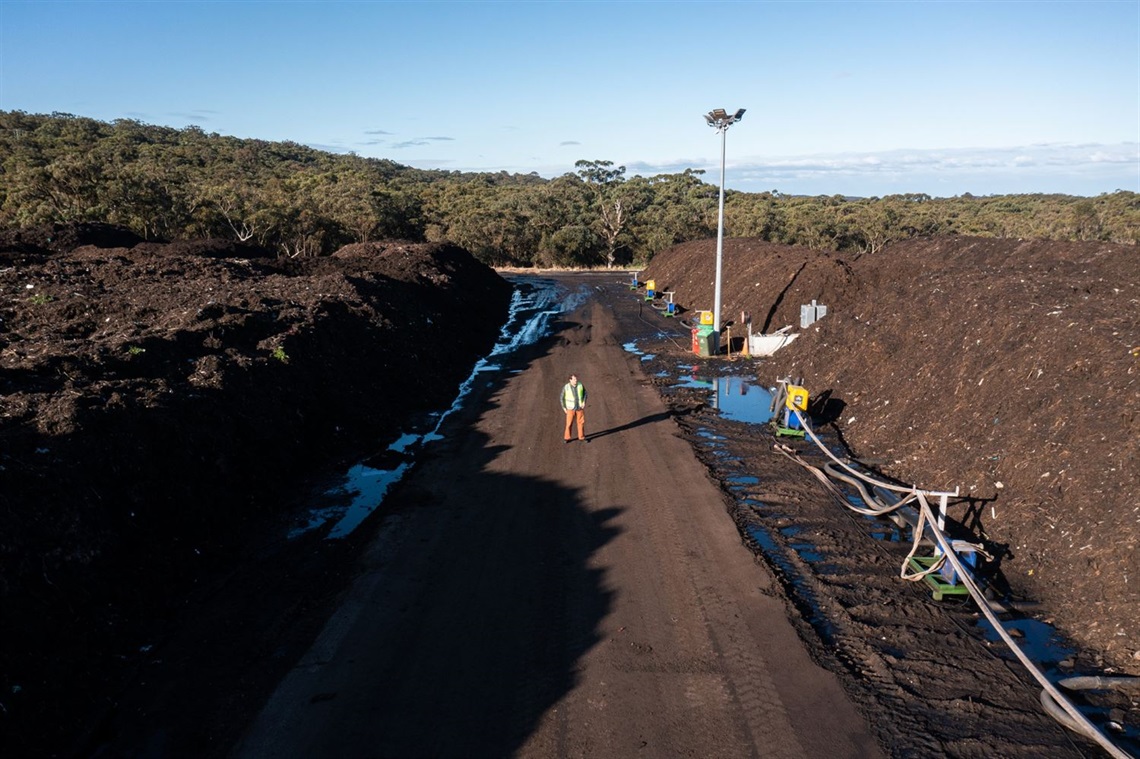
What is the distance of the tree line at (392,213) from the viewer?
40.5 m

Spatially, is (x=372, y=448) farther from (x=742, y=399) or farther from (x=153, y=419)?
(x=742, y=399)

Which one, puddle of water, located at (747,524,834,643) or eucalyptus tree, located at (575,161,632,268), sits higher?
eucalyptus tree, located at (575,161,632,268)

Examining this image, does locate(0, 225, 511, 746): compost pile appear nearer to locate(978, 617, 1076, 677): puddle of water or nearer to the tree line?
locate(978, 617, 1076, 677): puddle of water

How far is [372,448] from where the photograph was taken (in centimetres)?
→ 1412

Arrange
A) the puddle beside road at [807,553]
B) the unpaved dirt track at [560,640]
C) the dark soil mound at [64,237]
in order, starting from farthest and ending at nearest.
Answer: the dark soil mound at [64,237]
the puddle beside road at [807,553]
the unpaved dirt track at [560,640]

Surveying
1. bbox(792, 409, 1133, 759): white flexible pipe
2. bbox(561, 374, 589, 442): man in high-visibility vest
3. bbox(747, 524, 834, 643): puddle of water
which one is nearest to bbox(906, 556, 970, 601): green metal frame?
bbox(792, 409, 1133, 759): white flexible pipe

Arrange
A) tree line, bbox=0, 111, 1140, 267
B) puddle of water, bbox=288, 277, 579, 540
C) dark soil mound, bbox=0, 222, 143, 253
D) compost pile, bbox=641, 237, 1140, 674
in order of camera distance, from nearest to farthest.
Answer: compost pile, bbox=641, 237, 1140, 674 → puddle of water, bbox=288, 277, 579, 540 → dark soil mound, bbox=0, 222, 143, 253 → tree line, bbox=0, 111, 1140, 267

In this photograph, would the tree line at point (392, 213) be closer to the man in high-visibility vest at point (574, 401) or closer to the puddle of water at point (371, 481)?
the puddle of water at point (371, 481)

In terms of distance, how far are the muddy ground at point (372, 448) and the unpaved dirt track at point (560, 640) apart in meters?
0.56

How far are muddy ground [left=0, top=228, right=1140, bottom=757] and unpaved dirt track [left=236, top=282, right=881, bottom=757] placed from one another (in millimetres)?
556

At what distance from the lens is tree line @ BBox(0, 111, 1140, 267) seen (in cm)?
4053

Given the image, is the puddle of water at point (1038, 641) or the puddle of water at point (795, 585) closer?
the puddle of water at point (1038, 641)

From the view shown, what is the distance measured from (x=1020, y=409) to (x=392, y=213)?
57046mm

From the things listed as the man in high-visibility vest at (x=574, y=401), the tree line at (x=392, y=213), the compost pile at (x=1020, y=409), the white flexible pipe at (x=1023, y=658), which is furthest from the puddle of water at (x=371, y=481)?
the tree line at (x=392, y=213)
